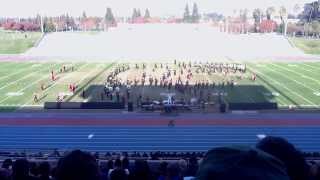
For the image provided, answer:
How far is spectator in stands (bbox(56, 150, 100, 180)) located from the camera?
102 inches

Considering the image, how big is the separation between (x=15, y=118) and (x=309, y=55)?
4863 cm

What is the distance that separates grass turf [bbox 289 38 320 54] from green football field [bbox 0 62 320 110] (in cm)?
1462

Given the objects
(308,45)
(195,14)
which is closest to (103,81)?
(308,45)

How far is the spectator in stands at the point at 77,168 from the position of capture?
2.58 metres

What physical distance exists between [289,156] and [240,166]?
31.0 inches

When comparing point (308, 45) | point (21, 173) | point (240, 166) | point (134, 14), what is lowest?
point (308, 45)

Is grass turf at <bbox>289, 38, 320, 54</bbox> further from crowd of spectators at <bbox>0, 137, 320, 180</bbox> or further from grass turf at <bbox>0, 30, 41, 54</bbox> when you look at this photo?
crowd of spectators at <bbox>0, 137, 320, 180</bbox>

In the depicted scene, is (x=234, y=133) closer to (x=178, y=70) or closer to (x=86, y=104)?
(x=86, y=104)

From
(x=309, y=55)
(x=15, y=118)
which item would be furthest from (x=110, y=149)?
(x=309, y=55)

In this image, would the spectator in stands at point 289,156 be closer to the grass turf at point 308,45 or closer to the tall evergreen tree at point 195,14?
the grass turf at point 308,45

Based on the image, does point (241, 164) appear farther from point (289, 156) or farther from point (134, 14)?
point (134, 14)

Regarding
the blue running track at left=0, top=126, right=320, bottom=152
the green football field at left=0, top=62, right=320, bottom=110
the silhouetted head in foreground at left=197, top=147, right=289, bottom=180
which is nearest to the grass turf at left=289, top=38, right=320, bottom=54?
the green football field at left=0, top=62, right=320, bottom=110

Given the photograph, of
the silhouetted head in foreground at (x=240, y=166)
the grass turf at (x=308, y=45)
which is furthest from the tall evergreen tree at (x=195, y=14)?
the silhouetted head in foreground at (x=240, y=166)

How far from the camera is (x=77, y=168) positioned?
2568mm
